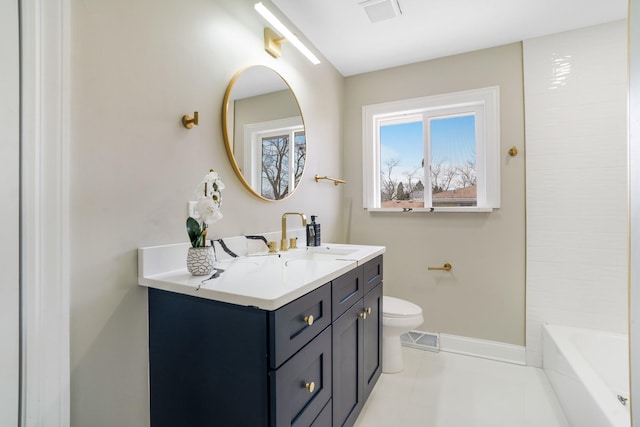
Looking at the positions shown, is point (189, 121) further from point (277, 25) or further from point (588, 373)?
point (588, 373)

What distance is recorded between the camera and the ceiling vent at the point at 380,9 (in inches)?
69.5

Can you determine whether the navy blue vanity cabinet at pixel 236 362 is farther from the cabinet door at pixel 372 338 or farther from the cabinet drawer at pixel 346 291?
the cabinet door at pixel 372 338

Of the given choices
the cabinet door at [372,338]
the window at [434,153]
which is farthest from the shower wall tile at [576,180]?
the cabinet door at [372,338]

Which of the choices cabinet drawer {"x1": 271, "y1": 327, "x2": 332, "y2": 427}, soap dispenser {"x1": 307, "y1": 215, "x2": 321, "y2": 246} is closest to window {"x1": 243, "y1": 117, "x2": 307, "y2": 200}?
soap dispenser {"x1": 307, "y1": 215, "x2": 321, "y2": 246}

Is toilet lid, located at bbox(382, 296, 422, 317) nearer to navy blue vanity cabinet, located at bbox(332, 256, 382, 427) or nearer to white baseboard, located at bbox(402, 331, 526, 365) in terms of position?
navy blue vanity cabinet, located at bbox(332, 256, 382, 427)

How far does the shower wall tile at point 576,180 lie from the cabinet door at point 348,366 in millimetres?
1516

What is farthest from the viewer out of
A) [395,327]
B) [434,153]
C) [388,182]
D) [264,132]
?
[388,182]

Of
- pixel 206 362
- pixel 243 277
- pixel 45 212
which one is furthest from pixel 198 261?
pixel 45 212

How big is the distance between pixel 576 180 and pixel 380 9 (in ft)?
5.81

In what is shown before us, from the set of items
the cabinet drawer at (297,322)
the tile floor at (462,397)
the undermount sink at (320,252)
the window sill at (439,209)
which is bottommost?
the tile floor at (462,397)

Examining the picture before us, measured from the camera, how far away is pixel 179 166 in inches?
47.6

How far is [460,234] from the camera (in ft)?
7.78

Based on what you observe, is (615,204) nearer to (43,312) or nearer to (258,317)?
(258,317)

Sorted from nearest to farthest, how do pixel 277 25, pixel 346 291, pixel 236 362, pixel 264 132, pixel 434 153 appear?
pixel 236 362 < pixel 346 291 < pixel 277 25 < pixel 264 132 < pixel 434 153
